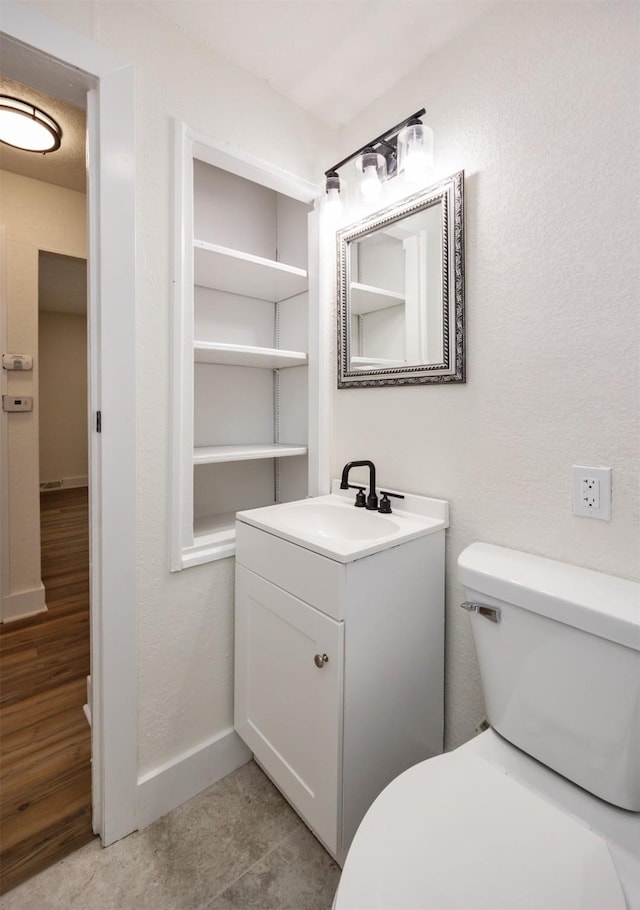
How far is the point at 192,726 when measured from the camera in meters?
1.37

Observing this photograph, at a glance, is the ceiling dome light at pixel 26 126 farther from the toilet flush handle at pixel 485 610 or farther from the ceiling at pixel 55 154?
the toilet flush handle at pixel 485 610

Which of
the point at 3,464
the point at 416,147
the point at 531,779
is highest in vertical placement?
the point at 416,147

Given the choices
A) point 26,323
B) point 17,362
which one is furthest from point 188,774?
point 26,323

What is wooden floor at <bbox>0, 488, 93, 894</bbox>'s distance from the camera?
1196 millimetres

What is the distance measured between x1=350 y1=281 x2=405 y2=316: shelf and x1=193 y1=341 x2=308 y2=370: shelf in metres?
0.27

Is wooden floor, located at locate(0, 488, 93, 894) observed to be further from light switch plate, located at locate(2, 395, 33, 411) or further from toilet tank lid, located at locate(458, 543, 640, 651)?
toilet tank lid, located at locate(458, 543, 640, 651)

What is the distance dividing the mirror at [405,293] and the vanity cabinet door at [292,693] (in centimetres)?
80

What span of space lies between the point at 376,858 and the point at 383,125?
199 centimetres

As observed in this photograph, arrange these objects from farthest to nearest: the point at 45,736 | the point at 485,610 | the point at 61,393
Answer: the point at 61,393 < the point at 45,736 < the point at 485,610

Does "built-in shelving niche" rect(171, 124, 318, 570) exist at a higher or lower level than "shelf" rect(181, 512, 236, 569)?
higher

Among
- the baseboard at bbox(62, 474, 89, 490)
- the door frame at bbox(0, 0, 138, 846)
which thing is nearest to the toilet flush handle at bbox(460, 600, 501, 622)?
the door frame at bbox(0, 0, 138, 846)

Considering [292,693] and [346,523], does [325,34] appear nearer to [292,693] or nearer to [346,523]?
[346,523]

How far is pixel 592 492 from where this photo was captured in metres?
1.00

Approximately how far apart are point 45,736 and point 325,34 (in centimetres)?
256
